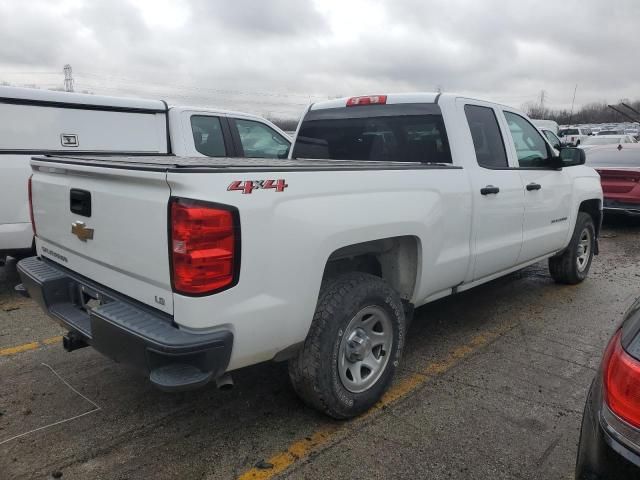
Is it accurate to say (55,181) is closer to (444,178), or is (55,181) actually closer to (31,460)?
(31,460)

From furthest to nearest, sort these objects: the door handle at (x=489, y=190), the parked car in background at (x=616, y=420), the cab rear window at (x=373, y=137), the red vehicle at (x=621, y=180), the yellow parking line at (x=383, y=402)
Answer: the red vehicle at (x=621, y=180)
the cab rear window at (x=373, y=137)
the door handle at (x=489, y=190)
the yellow parking line at (x=383, y=402)
the parked car in background at (x=616, y=420)

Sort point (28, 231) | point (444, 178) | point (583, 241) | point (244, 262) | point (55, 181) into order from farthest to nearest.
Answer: point (583, 241), point (28, 231), point (444, 178), point (55, 181), point (244, 262)

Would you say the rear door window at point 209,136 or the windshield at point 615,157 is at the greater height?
the rear door window at point 209,136

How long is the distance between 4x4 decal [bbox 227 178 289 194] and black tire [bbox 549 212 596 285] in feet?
13.9

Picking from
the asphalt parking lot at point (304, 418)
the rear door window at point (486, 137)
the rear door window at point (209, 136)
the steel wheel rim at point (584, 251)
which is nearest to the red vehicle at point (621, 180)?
the steel wheel rim at point (584, 251)

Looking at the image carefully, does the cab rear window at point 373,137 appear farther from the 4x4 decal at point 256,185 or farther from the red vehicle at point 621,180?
the red vehicle at point 621,180

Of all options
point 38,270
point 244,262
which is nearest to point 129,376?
point 38,270

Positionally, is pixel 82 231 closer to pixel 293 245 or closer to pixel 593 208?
pixel 293 245

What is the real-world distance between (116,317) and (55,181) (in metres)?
1.14

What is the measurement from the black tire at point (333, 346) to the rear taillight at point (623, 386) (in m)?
1.37

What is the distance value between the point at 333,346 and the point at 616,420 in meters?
1.46

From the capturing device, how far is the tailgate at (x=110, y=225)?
233 centimetres

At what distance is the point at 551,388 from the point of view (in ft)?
11.3

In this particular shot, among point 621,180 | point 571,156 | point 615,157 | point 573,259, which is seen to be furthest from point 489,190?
point 615,157
